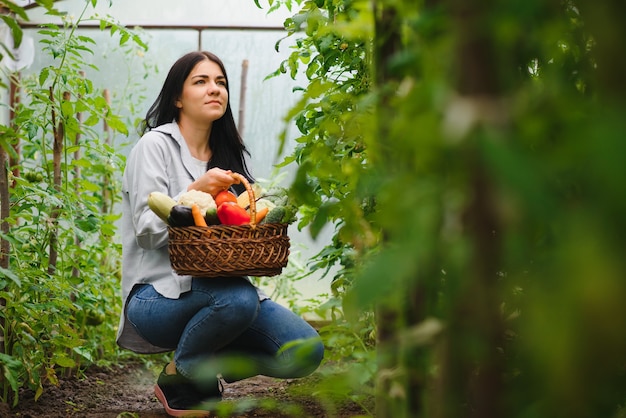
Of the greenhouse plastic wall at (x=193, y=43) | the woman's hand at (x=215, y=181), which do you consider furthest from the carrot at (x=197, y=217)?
the greenhouse plastic wall at (x=193, y=43)

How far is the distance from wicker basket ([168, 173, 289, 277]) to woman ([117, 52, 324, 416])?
0.19 m

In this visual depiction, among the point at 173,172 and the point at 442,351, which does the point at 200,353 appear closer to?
the point at 173,172

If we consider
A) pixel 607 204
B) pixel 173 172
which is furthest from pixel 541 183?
pixel 173 172

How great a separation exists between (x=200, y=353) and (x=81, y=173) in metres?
1.46

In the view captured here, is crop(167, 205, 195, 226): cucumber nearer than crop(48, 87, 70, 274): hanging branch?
Yes

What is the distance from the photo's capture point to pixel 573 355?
1.46ft

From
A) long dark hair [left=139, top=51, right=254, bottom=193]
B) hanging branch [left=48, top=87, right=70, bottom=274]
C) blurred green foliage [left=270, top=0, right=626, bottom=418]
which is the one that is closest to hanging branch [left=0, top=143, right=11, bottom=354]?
hanging branch [left=48, top=87, right=70, bottom=274]

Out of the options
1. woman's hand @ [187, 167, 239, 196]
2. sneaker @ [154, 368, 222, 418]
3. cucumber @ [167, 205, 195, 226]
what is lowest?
sneaker @ [154, 368, 222, 418]

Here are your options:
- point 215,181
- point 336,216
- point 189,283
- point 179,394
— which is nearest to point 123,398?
point 179,394

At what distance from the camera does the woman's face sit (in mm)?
2754

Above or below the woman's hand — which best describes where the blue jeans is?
below

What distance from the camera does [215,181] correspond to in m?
2.34

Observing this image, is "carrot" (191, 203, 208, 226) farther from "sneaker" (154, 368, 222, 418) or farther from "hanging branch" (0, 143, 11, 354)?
"sneaker" (154, 368, 222, 418)

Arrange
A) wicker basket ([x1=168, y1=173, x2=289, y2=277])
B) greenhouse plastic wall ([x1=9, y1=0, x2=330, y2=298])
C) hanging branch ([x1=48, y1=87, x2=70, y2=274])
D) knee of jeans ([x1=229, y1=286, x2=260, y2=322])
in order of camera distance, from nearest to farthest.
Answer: wicker basket ([x1=168, y1=173, x2=289, y2=277]) < knee of jeans ([x1=229, y1=286, x2=260, y2=322]) < hanging branch ([x1=48, y1=87, x2=70, y2=274]) < greenhouse plastic wall ([x1=9, y1=0, x2=330, y2=298])
